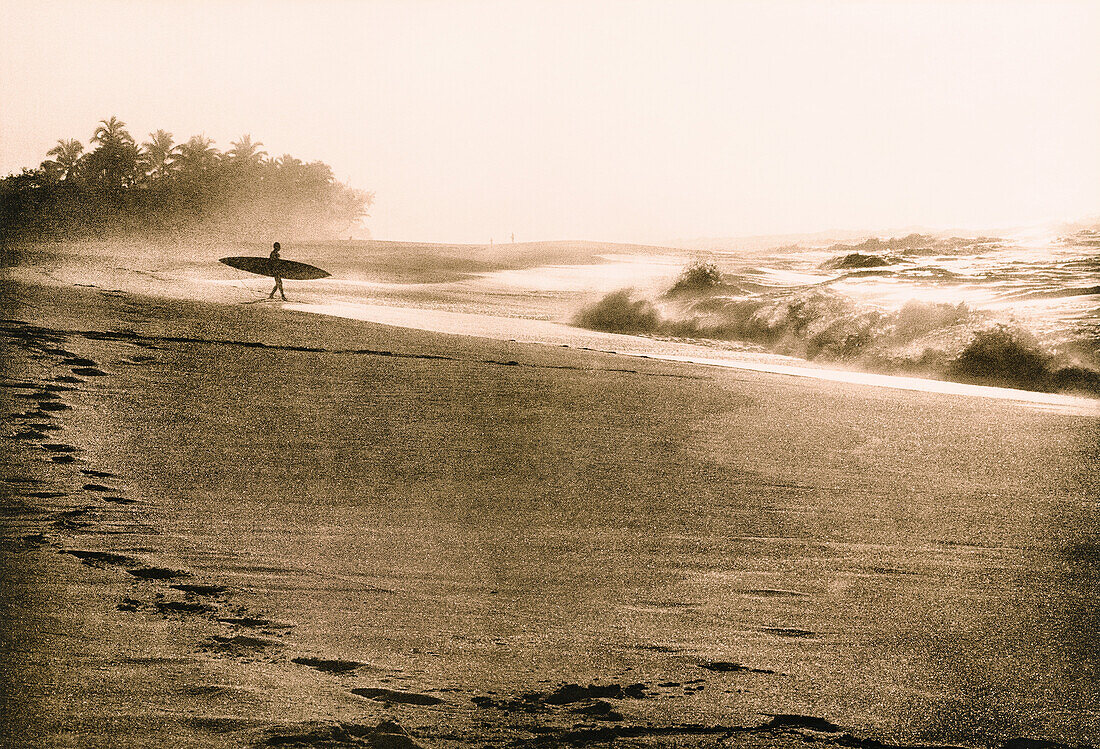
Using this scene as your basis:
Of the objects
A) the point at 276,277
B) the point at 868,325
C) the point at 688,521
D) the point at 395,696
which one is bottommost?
the point at 395,696

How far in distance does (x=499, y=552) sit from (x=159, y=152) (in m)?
2.20

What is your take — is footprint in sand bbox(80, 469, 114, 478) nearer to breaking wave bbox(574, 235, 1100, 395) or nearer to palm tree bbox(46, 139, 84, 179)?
palm tree bbox(46, 139, 84, 179)

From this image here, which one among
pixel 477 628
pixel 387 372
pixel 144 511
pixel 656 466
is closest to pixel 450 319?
pixel 387 372

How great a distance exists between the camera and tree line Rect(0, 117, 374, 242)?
10.6ft

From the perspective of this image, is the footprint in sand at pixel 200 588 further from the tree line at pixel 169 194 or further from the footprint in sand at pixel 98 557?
the tree line at pixel 169 194

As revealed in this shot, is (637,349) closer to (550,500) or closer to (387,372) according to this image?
(387,372)

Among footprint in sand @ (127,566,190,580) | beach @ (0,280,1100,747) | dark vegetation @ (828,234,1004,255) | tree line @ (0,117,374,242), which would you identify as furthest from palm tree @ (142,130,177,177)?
dark vegetation @ (828,234,1004,255)

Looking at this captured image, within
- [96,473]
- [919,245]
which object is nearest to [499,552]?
[96,473]

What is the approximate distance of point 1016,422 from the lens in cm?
363

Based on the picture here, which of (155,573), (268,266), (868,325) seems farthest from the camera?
(868,325)

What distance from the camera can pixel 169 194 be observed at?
3471 millimetres

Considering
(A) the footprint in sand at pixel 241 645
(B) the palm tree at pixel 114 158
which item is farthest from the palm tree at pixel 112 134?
(A) the footprint in sand at pixel 241 645

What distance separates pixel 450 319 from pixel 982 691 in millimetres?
3366

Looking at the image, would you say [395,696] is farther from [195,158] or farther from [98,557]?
[195,158]
